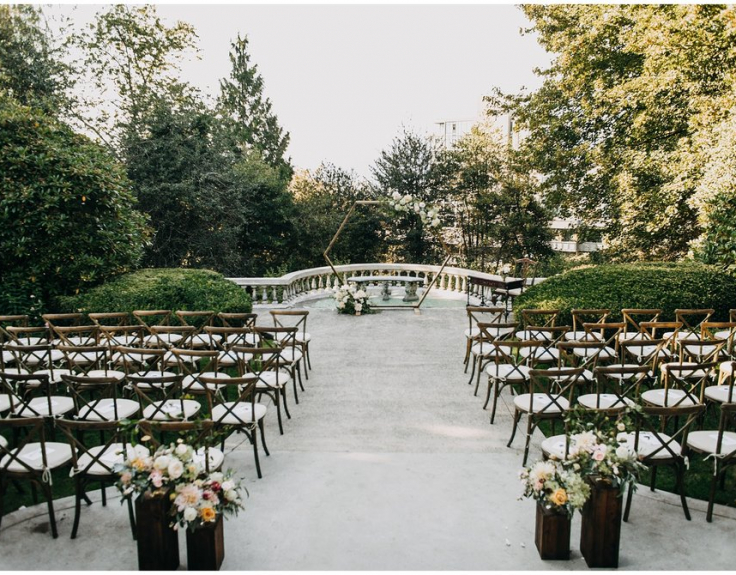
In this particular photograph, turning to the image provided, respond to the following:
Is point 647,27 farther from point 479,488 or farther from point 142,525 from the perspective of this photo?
point 142,525

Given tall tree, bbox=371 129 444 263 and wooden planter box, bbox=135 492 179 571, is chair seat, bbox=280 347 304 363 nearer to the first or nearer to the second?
wooden planter box, bbox=135 492 179 571

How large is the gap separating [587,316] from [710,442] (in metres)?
4.22

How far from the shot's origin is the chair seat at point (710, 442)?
422 cm

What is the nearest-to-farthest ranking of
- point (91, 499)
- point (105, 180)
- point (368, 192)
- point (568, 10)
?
1. point (91, 499)
2. point (105, 180)
3. point (568, 10)
4. point (368, 192)

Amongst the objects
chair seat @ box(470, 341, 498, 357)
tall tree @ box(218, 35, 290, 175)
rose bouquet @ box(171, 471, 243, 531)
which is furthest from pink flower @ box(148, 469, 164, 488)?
tall tree @ box(218, 35, 290, 175)

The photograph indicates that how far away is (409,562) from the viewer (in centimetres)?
353

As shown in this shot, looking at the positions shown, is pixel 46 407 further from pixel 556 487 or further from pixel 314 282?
pixel 314 282

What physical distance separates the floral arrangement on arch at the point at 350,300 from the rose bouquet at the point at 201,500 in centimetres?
905

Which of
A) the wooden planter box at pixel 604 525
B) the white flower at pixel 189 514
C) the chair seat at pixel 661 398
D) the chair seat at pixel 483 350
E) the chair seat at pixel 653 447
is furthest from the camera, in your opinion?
the chair seat at pixel 483 350

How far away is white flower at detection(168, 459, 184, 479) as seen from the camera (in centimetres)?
318

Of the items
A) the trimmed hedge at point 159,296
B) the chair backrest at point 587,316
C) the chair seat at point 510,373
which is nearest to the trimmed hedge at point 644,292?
the chair backrest at point 587,316

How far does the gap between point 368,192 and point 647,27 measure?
13855 millimetres

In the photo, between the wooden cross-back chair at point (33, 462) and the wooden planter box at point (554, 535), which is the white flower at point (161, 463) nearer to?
the wooden cross-back chair at point (33, 462)

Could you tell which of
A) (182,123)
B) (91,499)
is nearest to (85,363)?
(91,499)
